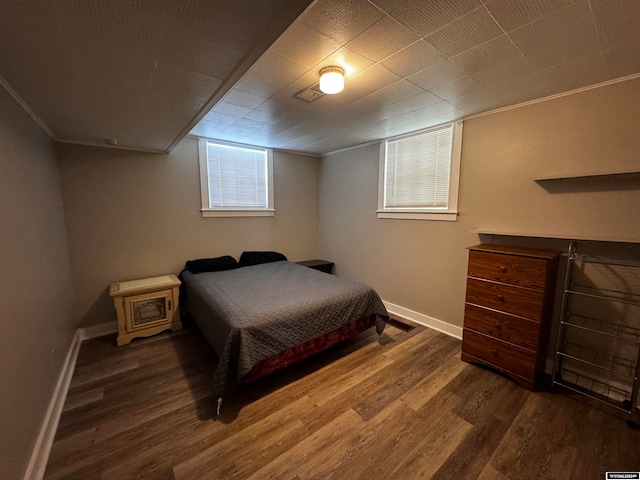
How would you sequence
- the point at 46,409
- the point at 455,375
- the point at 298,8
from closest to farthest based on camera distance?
1. the point at 298,8
2. the point at 46,409
3. the point at 455,375

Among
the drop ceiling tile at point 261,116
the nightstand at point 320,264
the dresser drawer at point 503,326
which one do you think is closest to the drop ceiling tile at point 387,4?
the drop ceiling tile at point 261,116

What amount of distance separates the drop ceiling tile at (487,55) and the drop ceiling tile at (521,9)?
0.12 m

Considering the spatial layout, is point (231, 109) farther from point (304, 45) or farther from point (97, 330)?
point (97, 330)

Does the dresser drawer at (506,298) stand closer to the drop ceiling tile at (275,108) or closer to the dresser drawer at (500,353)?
the dresser drawer at (500,353)

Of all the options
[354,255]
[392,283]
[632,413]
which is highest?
[354,255]

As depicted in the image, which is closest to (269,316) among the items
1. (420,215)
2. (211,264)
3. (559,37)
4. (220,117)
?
(211,264)

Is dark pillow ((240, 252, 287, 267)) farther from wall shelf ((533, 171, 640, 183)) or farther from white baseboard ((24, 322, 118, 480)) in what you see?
wall shelf ((533, 171, 640, 183))

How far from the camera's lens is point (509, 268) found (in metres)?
2.11

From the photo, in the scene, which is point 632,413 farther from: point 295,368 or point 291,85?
point 291,85

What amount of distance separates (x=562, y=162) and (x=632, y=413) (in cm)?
184

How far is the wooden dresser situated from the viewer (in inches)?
78.6

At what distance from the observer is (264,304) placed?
219cm

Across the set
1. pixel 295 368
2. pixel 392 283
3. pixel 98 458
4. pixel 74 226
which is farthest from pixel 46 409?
pixel 392 283

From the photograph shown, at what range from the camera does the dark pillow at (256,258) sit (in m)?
3.75
